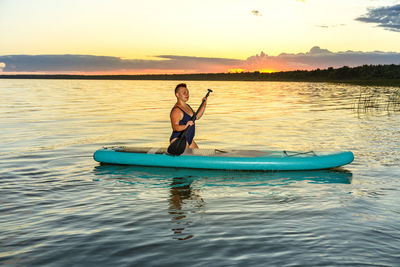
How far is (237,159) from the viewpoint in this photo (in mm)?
7883

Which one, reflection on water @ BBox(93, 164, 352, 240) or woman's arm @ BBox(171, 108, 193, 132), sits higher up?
woman's arm @ BBox(171, 108, 193, 132)

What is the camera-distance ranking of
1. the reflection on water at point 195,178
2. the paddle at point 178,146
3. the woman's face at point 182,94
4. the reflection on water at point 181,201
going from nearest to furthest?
the reflection on water at point 181,201 < the reflection on water at point 195,178 < the woman's face at point 182,94 < the paddle at point 178,146

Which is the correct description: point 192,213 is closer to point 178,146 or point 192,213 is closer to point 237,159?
point 237,159

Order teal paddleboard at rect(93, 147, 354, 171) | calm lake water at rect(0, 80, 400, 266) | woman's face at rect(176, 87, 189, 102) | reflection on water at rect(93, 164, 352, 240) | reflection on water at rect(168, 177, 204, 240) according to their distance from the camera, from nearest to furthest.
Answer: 1. calm lake water at rect(0, 80, 400, 266)
2. reflection on water at rect(168, 177, 204, 240)
3. reflection on water at rect(93, 164, 352, 240)
4. teal paddleboard at rect(93, 147, 354, 171)
5. woman's face at rect(176, 87, 189, 102)

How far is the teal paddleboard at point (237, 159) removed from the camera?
784 centimetres

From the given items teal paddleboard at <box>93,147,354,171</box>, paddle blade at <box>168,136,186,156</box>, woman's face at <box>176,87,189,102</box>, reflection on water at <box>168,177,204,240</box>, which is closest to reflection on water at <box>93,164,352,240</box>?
reflection on water at <box>168,177,204,240</box>

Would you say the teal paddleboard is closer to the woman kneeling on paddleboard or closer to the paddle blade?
the paddle blade

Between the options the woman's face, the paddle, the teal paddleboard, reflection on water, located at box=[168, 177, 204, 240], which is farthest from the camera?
the paddle

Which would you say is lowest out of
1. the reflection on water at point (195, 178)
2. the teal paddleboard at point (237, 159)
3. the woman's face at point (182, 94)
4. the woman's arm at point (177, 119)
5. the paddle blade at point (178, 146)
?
the reflection on water at point (195, 178)

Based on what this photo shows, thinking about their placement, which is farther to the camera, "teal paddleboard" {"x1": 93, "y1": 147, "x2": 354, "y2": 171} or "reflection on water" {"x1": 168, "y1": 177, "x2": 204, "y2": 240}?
"teal paddleboard" {"x1": 93, "y1": 147, "x2": 354, "y2": 171}

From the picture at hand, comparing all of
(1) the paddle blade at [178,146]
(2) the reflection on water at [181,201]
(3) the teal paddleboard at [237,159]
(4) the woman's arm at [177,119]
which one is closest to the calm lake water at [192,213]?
(2) the reflection on water at [181,201]

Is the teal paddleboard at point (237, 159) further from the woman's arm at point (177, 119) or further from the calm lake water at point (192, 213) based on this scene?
the woman's arm at point (177, 119)

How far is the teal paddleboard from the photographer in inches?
309

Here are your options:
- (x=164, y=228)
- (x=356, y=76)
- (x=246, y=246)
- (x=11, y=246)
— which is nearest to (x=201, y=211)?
(x=164, y=228)
